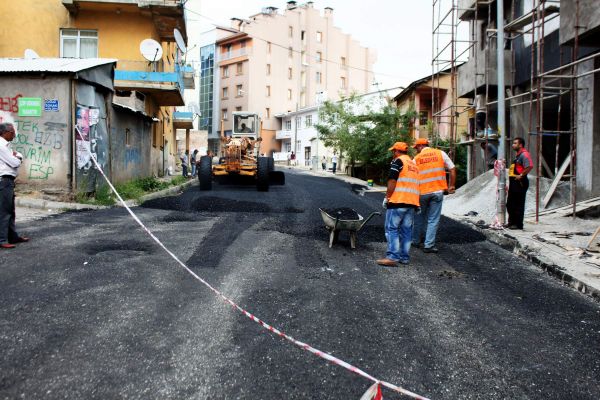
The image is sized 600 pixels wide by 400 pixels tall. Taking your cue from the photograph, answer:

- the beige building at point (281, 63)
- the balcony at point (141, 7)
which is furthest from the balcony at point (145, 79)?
the beige building at point (281, 63)

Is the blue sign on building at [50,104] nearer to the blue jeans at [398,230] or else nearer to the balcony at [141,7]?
the blue jeans at [398,230]

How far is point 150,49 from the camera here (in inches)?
786

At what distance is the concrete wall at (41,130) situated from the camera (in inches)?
474

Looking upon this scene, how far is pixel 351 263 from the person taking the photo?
724 cm

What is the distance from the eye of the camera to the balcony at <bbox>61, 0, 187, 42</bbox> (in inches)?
788

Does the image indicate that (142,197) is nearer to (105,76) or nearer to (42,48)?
(105,76)

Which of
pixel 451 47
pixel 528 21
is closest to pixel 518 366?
pixel 528 21

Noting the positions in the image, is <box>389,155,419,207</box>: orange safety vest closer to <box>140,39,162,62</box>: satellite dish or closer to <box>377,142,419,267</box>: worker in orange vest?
<box>377,142,419,267</box>: worker in orange vest

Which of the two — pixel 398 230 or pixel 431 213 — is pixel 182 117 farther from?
pixel 398 230

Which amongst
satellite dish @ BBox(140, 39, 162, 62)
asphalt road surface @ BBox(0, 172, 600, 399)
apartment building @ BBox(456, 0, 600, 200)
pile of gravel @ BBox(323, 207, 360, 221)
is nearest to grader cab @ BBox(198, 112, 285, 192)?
satellite dish @ BBox(140, 39, 162, 62)

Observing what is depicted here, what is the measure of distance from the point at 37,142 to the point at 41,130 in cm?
28

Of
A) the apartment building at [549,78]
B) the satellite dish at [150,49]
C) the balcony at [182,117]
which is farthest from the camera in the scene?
the balcony at [182,117]

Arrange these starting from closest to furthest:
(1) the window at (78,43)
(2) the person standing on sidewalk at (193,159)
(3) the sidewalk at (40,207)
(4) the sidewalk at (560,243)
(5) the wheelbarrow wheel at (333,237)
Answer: (4) the sidewalk at (560,243) < (5) the wheelbarrow wheel at (333,237) < (3) the sidewalk at (40,207) < (1) the window at (78,43) < (2) the person standing on sidewalk at (193,159)

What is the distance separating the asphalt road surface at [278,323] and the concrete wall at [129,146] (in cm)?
739
